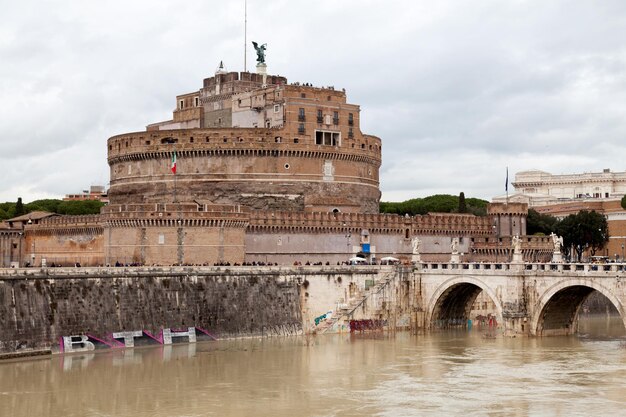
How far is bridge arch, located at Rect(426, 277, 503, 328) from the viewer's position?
59.8 meters

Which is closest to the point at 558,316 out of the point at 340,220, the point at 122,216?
the point at 340,220

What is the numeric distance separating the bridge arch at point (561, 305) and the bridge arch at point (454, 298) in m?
2.81

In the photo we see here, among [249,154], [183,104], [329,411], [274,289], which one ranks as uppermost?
[183,104]

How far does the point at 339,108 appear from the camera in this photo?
79562mm

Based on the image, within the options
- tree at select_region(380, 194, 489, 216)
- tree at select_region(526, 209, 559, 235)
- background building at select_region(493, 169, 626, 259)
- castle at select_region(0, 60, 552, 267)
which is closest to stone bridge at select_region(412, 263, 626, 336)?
castle at select_region(0, 60, 552, 267)

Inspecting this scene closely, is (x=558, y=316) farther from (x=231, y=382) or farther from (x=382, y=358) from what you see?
(x=231, y=382)

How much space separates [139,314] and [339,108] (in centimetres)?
3053

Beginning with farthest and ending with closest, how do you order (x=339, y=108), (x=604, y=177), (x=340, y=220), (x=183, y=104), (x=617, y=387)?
(x=604, y=177) < (x=183, y=104) < (x=339, y=108) < (x=340, y=220) < (x=617, y=387)

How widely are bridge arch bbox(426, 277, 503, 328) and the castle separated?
27.1ft

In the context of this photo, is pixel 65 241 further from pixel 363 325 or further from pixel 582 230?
pixel 582 230

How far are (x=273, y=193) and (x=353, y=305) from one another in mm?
18075

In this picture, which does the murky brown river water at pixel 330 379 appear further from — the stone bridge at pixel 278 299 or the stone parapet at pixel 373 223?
the stone parapet at pixel 373 223

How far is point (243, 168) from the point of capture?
76938 mm

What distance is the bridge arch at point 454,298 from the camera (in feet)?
196
